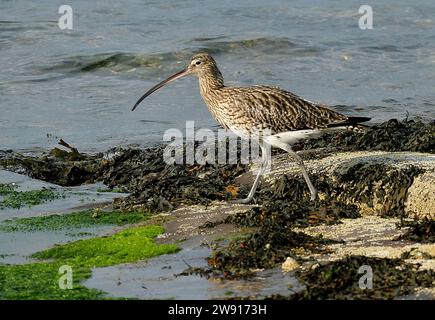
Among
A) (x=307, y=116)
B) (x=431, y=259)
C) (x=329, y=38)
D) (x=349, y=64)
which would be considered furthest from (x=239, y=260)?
(x=329, y=38)

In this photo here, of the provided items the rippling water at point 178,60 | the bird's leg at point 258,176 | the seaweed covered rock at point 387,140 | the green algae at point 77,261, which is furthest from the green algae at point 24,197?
the seaweed covered rock at point 387,140

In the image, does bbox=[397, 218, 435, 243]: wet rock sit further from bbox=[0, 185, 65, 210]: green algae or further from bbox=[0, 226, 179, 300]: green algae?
bbox=[0, 185, 65, 210]: green algae

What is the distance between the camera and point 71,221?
8.73 metres

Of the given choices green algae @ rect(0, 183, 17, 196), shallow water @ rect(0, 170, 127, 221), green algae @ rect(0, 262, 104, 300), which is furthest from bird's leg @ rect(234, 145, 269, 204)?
green algae @ rect(0, 183, 17, 196)

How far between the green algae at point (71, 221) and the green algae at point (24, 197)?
617mm

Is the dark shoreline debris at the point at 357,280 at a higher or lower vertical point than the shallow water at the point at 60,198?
higher

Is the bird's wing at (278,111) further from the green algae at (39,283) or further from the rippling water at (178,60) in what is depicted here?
the rippling water at (178,60)

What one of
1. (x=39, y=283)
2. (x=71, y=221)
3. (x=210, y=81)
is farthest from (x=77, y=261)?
(x=210, y=81)

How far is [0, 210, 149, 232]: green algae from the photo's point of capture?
8531 millimetres

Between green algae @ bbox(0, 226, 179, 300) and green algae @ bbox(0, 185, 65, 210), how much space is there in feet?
5.70

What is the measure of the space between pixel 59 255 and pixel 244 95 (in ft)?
9.23

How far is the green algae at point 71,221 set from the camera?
8.53 metres

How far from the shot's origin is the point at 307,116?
937cm
